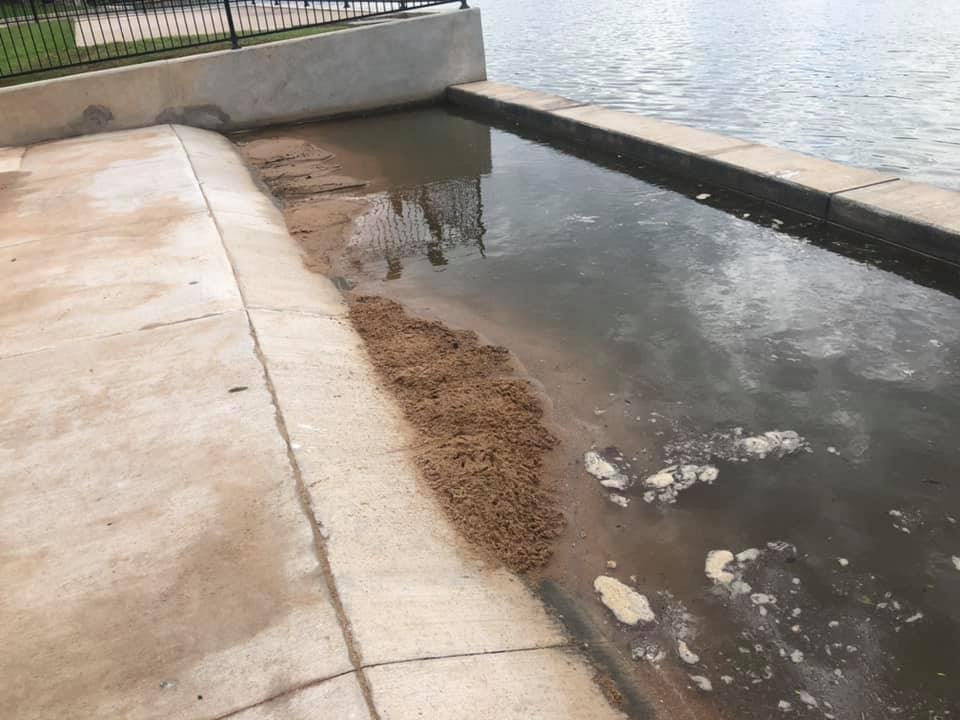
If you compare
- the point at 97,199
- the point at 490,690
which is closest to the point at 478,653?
the point at 490,690

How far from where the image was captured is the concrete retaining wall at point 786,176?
232 inches

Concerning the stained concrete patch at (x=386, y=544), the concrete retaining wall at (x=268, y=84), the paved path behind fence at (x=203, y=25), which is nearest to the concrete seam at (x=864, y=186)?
the stained concrete patch at (x=386, y=544)

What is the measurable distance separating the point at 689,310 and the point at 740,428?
4.72 feet

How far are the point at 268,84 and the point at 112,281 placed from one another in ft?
23.3

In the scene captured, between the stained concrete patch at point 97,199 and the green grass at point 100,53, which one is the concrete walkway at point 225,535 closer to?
the stained concrete patch at point 97,199

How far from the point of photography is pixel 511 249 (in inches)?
266

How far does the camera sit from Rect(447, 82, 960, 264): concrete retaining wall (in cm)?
590

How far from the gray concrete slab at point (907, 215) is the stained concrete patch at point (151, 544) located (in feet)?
16.1

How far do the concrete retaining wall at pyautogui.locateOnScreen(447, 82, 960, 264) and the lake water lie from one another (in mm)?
1811

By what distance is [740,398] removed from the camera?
172 inches

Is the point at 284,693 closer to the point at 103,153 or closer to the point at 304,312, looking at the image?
the point at 304,312

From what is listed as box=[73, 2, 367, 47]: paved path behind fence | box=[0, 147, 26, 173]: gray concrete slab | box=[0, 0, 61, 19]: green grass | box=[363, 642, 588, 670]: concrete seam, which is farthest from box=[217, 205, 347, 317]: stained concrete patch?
box=[0, 0, 61, 19]: green grass

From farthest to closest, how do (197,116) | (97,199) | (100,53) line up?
(100,53), (197,116), (97,199)

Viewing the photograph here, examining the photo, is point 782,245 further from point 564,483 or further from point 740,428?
point 564,483
